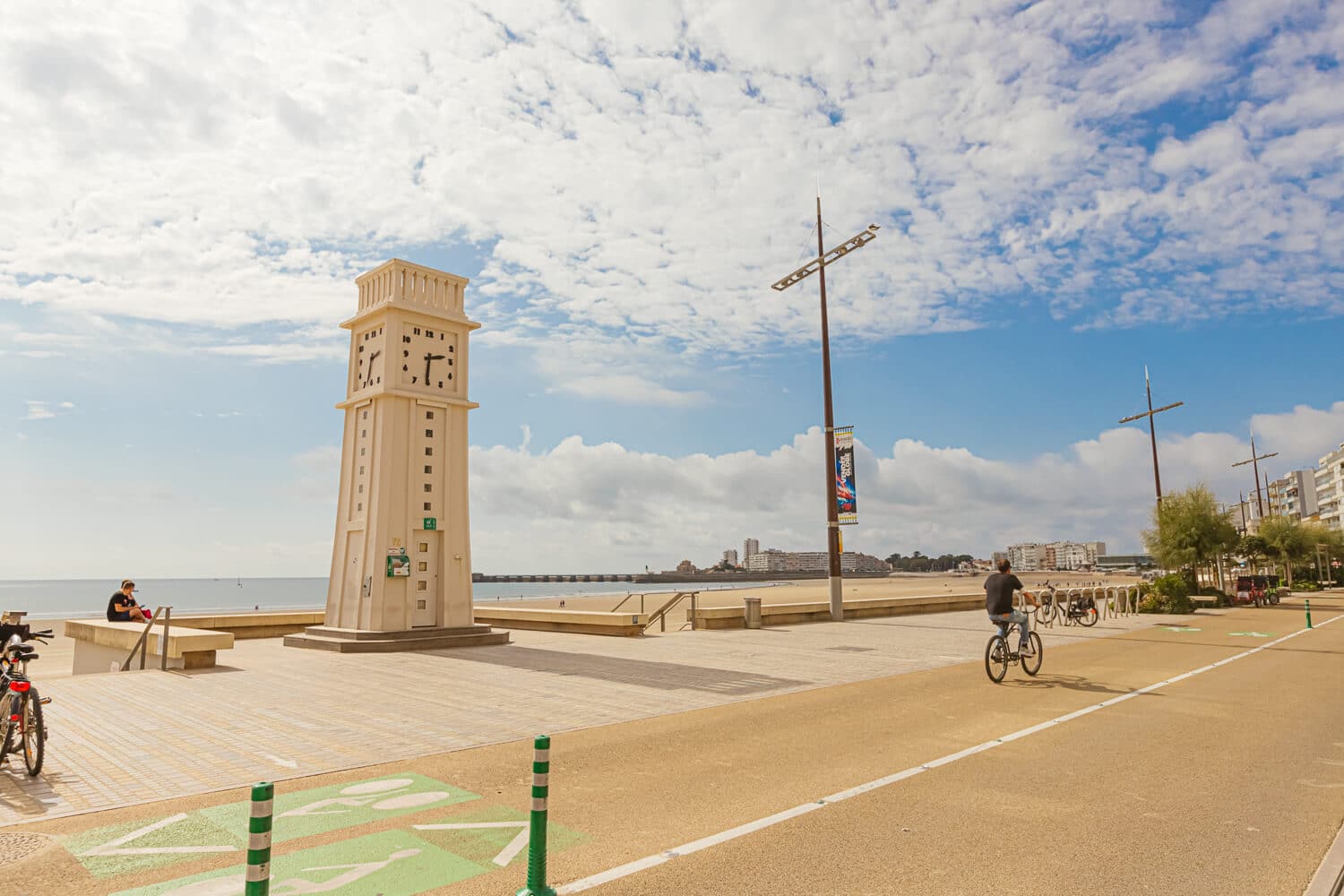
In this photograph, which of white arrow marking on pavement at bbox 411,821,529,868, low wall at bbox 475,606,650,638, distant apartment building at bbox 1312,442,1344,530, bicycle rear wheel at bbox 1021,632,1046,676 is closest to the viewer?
white arrow marking on pavement at bbox 411,821,529,868

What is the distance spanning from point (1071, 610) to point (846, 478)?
8595 millimetres

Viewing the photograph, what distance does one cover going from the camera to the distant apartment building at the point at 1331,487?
110 metres

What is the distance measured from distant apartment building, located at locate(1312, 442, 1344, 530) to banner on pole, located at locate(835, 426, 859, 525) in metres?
116

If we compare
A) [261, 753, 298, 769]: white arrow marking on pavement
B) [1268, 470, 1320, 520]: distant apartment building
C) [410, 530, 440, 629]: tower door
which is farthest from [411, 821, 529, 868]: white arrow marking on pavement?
[1268, 470, 1320, 520]: distant apartment building

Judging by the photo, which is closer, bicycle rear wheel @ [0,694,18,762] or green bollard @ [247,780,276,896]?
green bollard @ [247,780,276,896]

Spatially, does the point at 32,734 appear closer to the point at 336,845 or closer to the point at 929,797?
the point at 336,845

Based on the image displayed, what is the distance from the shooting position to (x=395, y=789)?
6602mm

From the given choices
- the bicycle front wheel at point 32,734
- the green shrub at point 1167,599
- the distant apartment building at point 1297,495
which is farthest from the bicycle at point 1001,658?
the distant apartment building at point 1297,495

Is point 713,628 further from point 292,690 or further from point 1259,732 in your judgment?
point 1259,732

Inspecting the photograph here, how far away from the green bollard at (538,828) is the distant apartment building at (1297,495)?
16704 cm

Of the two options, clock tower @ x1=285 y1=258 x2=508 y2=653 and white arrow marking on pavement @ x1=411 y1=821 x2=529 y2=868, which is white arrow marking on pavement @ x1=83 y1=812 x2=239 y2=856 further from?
clock tower @ x1=285 y1=258 x2=508 y2=653

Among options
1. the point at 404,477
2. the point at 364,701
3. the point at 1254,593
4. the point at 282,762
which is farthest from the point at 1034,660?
→ the point at 1254,593

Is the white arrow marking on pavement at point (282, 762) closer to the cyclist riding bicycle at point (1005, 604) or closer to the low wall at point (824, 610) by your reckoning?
the cyclist riding bicycle at point (1005, 604)

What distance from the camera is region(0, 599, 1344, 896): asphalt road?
4754mm
